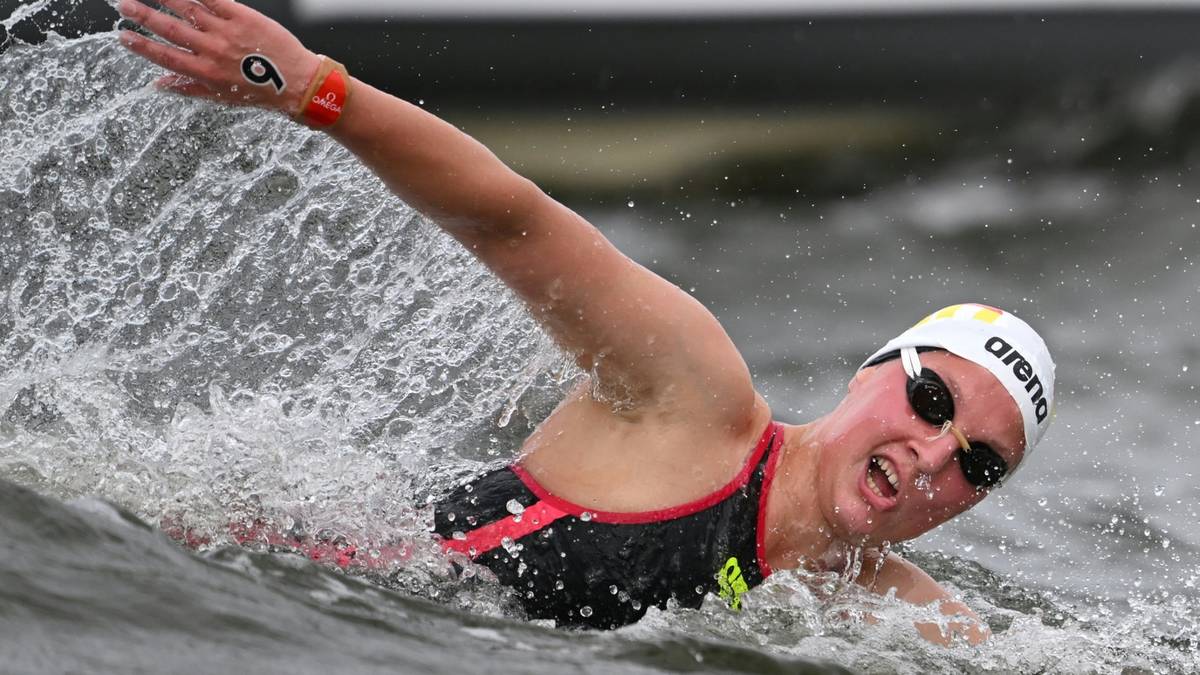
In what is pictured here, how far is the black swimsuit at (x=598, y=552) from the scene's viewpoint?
286 centimetres

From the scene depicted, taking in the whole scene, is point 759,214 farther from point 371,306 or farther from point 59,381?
point 59,381

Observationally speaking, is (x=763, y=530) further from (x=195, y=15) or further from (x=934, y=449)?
(x=195, y=15)

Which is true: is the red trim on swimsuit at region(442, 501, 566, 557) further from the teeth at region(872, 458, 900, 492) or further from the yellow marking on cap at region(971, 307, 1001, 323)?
the yellow marking on cap at region(971, 307, 1001, 323)

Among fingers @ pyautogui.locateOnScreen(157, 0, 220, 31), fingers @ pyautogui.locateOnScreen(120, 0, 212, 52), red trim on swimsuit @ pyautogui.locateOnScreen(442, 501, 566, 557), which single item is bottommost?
red trim on swimsuit @ pyautogui.locateOnScreen(442, 501, 566, 557)

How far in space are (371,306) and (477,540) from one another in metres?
1.25

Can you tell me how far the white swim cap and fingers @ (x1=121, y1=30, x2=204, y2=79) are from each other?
1.50 metres

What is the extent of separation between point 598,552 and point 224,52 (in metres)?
1.08

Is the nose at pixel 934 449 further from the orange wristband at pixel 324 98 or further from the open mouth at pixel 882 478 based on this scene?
the orange wristband at pixel 324 98

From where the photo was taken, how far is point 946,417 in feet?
10.1

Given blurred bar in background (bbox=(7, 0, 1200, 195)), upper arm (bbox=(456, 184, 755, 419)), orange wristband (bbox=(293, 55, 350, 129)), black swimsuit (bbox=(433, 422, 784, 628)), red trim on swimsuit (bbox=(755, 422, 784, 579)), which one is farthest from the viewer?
blurred bar in background (bbox=(7, 0, 1200, 195))

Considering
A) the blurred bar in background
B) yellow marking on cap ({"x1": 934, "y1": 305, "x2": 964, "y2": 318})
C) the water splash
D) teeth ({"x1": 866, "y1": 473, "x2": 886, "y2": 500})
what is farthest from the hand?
the blurred bar in background

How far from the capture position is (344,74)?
2.51 metres

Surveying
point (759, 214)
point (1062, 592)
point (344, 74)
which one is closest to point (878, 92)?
point (759, 214)

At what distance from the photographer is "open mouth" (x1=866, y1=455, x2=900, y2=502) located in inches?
120
